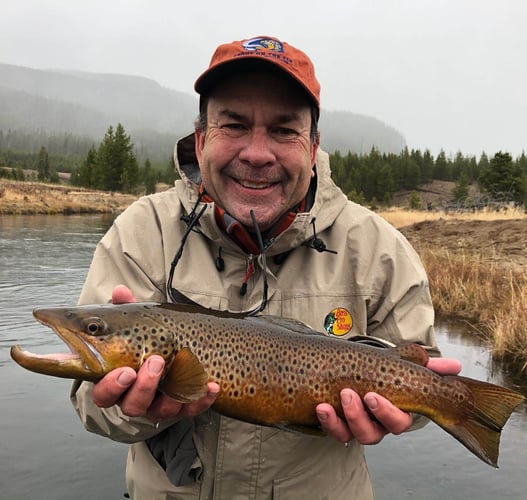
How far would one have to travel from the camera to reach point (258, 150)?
280 cm

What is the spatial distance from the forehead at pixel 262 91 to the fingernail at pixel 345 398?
147cm

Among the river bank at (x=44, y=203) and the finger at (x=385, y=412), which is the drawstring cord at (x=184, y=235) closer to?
the finger at (x=385, y=412)

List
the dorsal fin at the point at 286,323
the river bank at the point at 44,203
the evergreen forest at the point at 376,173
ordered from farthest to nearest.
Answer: the evergreen forest at the point at 376,173 < the river bank at the point at 44,203 < the dorsal fin at the point at 286,323

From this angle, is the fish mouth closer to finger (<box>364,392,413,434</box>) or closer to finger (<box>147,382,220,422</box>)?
finger (<box>147,382,220,422</box>)

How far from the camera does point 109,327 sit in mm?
2482

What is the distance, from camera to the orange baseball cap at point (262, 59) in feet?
9.25

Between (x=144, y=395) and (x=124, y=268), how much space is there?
0.78 meters

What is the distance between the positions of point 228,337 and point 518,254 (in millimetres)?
15005

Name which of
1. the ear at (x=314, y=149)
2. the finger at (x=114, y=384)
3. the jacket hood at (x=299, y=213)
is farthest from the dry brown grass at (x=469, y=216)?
the finger at (x=114, y=384)

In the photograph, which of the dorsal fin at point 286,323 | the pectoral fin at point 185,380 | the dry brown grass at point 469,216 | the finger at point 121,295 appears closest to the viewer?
the pectoral fin at point 185,380

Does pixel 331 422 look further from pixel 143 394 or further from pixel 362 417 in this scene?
pixel 143 394

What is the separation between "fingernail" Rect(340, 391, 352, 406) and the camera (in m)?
2.46

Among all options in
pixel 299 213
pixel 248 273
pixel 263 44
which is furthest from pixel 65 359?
pixel 263 44

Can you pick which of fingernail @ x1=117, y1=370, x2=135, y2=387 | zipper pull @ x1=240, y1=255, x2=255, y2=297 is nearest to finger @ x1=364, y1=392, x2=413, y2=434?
zipper pull @ x1=240, y1=255, x2=255, y2=297
